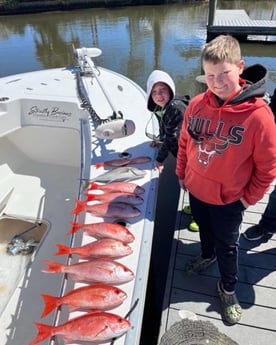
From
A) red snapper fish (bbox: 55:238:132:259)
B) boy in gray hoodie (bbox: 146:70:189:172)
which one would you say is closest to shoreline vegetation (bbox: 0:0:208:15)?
boy in gray hoodie (bbox: 146:70:189:172)

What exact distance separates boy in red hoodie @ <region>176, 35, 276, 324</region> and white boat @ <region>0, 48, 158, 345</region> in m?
0.45

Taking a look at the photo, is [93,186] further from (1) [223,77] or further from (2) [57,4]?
(2) [57,4]

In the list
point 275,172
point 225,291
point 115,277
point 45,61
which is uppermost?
point 275,172

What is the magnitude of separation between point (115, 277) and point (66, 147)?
2380mm

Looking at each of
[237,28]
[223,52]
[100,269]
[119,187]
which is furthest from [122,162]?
[237,28]

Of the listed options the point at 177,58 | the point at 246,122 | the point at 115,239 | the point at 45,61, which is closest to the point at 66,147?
the point at 115,239

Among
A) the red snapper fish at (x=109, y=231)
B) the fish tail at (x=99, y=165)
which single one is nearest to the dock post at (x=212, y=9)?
the fish tail at (x=99, y=165)

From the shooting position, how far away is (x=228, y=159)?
5.10 feet

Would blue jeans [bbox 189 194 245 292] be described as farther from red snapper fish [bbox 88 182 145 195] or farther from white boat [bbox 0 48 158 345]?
red snapper fish [bbox 88 182 145 195]

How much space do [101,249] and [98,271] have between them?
146mm

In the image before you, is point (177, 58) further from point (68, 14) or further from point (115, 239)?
point (68, 14)

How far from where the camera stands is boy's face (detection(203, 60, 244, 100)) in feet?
4.70

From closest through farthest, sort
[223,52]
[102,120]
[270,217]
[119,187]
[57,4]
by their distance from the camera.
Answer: [223,52] < [119,187] < [270,217] < [102,120] < [57,4]

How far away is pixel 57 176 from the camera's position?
149 inches
